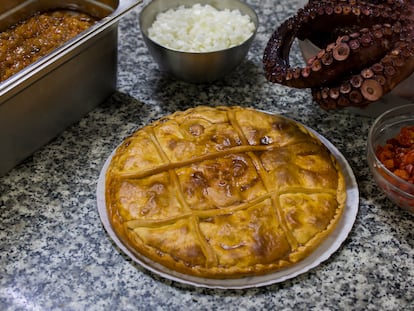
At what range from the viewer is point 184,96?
63.2 inches

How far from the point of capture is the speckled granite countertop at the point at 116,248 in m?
1.11

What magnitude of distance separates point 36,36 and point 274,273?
898 mm

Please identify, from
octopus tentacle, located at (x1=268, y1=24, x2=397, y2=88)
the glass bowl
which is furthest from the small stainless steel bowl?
the glass bowl

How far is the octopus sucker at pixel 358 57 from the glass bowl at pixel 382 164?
5.6 inches

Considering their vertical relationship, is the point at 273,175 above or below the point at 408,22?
below

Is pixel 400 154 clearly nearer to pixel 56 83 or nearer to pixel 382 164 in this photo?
pixel 382 164

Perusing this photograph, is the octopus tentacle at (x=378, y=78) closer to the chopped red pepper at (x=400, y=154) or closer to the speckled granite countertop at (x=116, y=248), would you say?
the chopped red pepper at (x=400, y=154)

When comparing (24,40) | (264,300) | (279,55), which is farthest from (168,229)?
(24,40)

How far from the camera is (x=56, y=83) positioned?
4.35 feet

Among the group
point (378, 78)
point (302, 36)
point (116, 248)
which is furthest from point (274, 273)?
point (302, 36)

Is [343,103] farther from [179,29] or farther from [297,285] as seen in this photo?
[179,29]

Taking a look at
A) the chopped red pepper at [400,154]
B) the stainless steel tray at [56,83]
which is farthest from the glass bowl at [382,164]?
the stainless steel tray at [56,83]

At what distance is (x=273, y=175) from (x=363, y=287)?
31 centimetres

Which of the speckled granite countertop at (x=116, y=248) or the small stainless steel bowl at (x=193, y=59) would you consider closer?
the speckled granite countertop at (x=116, y=248)
